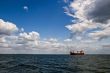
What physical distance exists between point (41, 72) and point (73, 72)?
346 inches

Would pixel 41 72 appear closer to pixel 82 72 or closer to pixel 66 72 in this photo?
pixel 66 72

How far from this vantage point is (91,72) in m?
46.1

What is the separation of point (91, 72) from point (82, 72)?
2.43 metres

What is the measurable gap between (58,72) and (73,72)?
414cm

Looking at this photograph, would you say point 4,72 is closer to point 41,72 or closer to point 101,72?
point 41,72

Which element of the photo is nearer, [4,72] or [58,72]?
[4,72]

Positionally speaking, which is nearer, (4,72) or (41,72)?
(4,72)

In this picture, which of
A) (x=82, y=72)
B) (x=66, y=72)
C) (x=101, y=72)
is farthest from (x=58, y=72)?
(x=101, y=72)

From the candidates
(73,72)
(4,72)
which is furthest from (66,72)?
(4,72)

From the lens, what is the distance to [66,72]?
47.2 m

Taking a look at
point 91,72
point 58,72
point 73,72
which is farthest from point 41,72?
point 91,72

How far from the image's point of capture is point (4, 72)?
4434cm

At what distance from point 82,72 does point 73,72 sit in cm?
245

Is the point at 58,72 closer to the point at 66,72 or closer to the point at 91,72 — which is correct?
the point at 66,72
